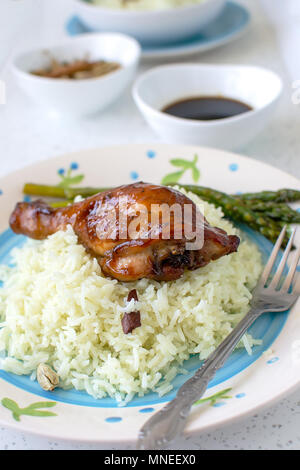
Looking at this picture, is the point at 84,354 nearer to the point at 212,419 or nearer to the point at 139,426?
A: the point at 139,426

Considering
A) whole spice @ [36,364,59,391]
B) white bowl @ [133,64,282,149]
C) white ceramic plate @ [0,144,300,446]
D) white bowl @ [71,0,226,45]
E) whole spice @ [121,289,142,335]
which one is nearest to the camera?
white ceramic plate @ [0,144,300,446]

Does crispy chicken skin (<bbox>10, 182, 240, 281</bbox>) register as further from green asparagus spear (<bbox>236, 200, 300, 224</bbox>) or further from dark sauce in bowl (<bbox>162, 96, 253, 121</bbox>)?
dark sauce in bowl (<bbox>162, 96, 253, 121</bbox>)

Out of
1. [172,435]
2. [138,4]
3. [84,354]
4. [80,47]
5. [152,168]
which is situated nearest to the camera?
[172,435]

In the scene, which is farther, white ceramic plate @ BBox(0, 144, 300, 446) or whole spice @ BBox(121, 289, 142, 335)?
whole spice @ BBox(121, 289, 142, 335)

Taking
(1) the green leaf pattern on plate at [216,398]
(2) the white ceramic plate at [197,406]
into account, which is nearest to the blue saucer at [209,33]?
(2) the white ceramic plate at [197,406]

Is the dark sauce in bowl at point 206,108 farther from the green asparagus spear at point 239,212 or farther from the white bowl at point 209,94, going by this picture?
the green asparagus spear at point 239,212

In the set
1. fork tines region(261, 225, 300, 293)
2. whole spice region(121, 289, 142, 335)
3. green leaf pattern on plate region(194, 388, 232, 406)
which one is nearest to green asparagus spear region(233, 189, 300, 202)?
fork tines region(261, 225, 300, 293)
